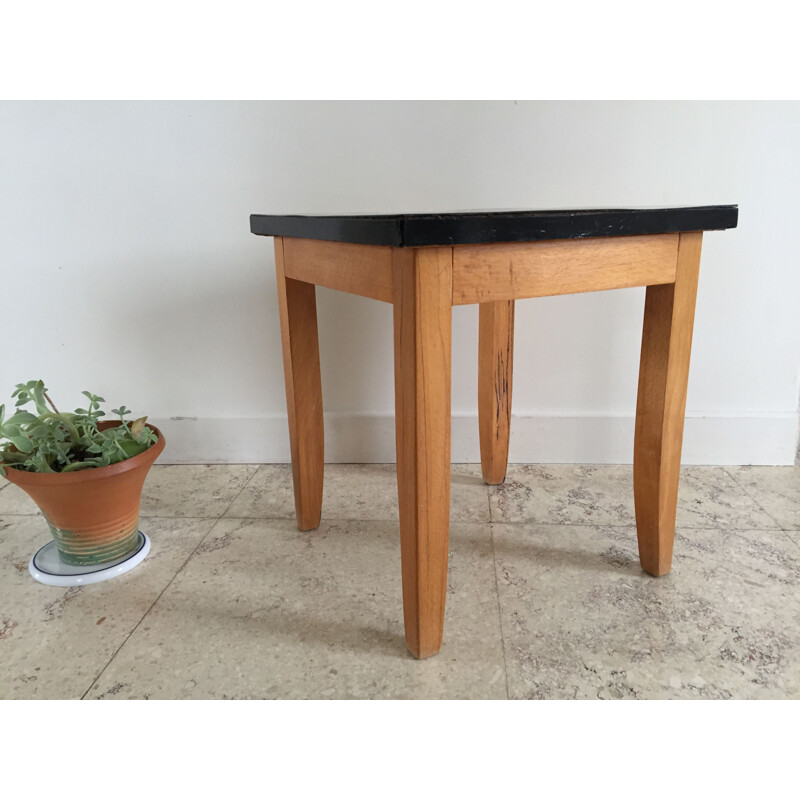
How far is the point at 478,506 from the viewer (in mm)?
1281

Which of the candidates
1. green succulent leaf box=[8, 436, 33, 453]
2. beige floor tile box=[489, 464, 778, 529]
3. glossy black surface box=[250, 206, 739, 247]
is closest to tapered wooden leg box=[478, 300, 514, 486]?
beige floor tile box=[489, 464, 778, 529]

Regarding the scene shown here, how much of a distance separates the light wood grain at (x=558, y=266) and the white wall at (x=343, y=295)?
49 cm

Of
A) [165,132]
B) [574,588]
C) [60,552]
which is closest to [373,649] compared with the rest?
[574,588]

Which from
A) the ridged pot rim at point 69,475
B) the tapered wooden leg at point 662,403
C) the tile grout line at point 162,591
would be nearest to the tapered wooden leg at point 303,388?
the tile grout line at point 162,591

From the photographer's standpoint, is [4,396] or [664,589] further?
[4,396]

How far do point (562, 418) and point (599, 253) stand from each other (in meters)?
0.69

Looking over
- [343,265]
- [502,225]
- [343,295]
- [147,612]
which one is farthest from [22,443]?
[502,225]

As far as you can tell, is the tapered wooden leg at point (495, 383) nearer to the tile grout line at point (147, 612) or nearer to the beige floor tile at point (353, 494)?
the beige floor tile at point (353, 494)

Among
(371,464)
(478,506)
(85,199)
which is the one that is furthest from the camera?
(371,464)

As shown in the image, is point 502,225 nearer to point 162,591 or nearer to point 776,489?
point 162,591

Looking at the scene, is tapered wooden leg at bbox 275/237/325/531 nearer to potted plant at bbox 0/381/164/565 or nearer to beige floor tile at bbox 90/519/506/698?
beige floor tile at bbox 90/519/506/698

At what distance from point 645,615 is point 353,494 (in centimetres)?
63

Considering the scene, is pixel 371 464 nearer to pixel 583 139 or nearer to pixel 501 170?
pixel 501 170

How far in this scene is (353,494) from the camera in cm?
135
